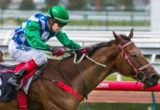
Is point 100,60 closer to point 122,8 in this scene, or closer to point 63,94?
point 63,94

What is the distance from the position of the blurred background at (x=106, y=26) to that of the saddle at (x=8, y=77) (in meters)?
1.40

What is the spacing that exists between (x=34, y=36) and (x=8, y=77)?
0.62 meters

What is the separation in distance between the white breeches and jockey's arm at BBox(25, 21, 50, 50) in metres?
0.13

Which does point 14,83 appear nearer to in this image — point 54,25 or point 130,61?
point 54,25

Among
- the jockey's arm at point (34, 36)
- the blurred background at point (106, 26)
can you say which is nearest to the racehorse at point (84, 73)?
the jockey's arm at point (34, 36)

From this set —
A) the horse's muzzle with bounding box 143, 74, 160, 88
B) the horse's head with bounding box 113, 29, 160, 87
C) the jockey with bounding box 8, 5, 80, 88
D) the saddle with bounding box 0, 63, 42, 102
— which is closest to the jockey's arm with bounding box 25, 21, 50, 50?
the jockey with bounding box 8, 5, 80, 88

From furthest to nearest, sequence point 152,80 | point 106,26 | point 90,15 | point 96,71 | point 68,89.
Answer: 1. point 90,15
2. point 106,26
3. point 96,71
4. point 68,89
5. point 152,80

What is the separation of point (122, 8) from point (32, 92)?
1266 inches

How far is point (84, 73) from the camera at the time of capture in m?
7.35

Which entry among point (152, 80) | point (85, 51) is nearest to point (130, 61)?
point (152, 80)

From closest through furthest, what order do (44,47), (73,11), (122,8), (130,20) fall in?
(44,47) < (130,20) < (73,11) < (122,8)

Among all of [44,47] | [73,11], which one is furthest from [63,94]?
[73,11]

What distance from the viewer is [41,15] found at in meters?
7.36

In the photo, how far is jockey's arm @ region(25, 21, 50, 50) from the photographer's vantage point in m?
7.11
